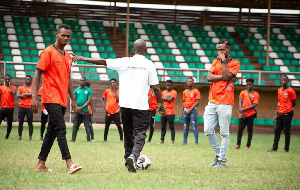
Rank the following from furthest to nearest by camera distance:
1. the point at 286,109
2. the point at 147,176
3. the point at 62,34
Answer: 1. the point at 286,109
2. the point at 62,34
3. the point at 147,176

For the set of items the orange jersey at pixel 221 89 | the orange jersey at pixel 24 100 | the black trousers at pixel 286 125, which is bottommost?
the black trousers at pixel 286 125

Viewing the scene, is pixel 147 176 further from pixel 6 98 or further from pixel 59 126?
pixel 6 98

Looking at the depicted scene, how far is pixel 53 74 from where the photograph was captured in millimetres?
6016

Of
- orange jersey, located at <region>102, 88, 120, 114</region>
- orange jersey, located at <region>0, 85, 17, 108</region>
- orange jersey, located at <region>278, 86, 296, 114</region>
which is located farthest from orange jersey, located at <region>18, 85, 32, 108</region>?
orange jersey, located at <region>278, 86, 296, 114</region>

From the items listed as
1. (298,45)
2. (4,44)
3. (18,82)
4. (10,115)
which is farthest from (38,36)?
(298,45)

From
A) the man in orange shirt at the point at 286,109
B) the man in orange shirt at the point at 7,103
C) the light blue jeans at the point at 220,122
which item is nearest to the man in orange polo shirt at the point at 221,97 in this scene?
the light blue jeans at the point at 220,122

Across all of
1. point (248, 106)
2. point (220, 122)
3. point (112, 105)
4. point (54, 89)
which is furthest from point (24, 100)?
point (220, 122)

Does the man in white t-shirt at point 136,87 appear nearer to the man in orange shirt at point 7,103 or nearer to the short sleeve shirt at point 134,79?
the short sleeve shirt at point 134,79

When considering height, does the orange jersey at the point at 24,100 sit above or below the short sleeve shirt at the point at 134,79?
below

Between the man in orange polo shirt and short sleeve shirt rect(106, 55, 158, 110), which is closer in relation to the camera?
short sleeve shirt rect(106, 55, 158, 110)

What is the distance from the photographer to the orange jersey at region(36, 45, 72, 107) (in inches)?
235

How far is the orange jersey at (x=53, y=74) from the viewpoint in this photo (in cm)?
596

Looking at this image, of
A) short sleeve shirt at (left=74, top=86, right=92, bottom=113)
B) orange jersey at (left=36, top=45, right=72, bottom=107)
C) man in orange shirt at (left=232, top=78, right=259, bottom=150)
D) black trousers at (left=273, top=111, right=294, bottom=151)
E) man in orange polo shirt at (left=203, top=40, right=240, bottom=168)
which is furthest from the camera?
short sleeve shirt at (left=74, top=86, right=92, bottom=113)

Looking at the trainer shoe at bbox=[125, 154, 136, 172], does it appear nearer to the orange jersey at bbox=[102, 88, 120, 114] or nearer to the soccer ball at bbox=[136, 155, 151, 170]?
the soccer ball at bbox=[136, 155, 151, 170]
